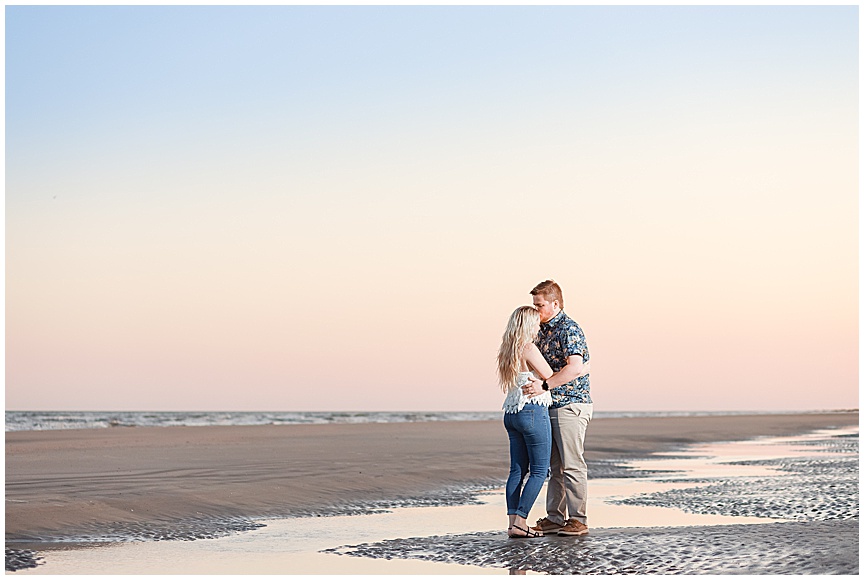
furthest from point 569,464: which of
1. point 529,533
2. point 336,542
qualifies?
point 336,542

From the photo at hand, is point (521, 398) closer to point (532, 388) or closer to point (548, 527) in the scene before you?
point (532, 388)

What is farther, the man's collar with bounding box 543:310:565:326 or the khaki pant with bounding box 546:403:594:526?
the man's collar with bounding box 543:310:565:326

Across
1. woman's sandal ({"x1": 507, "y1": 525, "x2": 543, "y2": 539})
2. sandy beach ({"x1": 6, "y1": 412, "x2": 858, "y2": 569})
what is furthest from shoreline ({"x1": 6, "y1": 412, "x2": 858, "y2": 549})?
woman's sandal ({"x1": 507, "y1": 525, "x2": 543, "y2": 539})

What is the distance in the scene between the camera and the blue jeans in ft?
26.5

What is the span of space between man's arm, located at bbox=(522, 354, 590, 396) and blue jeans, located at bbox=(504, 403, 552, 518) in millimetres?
131

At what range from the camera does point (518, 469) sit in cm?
833

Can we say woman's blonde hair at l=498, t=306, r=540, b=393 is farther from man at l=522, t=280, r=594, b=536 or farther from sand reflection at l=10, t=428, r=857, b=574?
sand reflection at l=10, t=428, r=857, b=574

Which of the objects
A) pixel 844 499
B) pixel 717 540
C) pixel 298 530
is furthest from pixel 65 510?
pixel 844 499

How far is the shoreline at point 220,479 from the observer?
9.45 meters

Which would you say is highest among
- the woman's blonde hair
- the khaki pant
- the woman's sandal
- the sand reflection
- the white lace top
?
the woman's blonde hair

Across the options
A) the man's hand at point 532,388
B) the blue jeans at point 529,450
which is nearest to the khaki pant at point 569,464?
the blue jeans at point 529,450

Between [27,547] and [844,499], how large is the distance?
8.46 metres

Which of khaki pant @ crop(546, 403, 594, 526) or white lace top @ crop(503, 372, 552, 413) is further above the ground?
white lace top @ crop(503, 372, 552, 413)

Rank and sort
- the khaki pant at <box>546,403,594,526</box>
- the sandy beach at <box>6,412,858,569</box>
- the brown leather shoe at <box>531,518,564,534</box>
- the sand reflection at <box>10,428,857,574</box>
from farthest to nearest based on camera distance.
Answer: the sandy beach at <box>6,412,858,569</box>
the brown leather shoe at <box>531,518,564,534</box>
the khaki pant at <box>546,403,594,526</box>
the sand reflection at <box>10,428,857,574</box>
